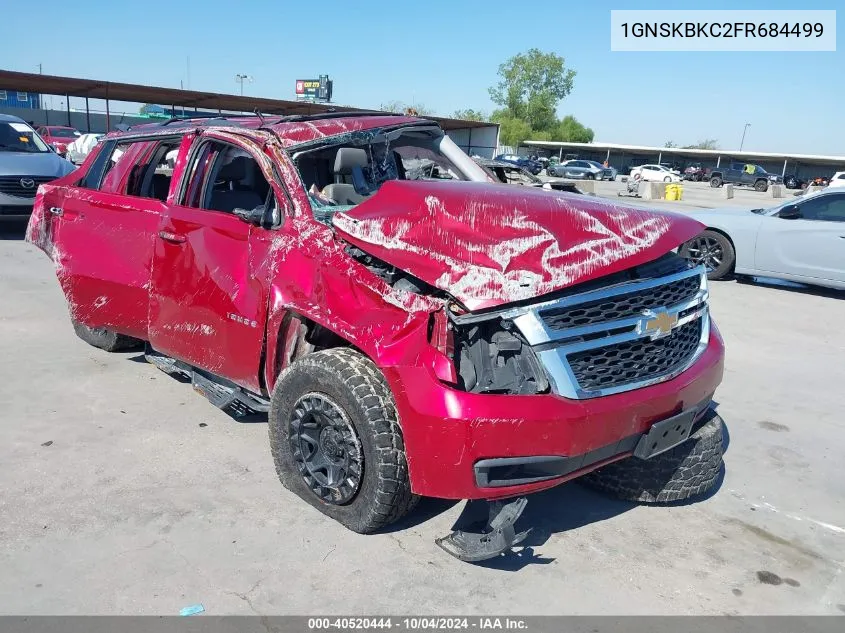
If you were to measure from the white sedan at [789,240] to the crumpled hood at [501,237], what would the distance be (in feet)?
20.4

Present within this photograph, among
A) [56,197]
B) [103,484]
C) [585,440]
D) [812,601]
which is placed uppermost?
[56,197]

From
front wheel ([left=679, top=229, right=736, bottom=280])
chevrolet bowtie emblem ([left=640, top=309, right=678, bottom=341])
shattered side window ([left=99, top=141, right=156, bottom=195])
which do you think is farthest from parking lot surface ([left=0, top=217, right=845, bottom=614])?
front wheel ([left=679, top=229, right=736, bottom=280])

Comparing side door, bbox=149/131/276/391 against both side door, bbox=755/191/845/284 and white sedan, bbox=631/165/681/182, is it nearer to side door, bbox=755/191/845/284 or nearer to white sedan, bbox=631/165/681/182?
side door, bbox=755/191/845/284

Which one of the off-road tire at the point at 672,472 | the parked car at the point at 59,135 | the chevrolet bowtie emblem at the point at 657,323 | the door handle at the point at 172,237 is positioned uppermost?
the parked car at the point at 59,135

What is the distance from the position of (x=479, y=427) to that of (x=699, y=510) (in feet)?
5.58

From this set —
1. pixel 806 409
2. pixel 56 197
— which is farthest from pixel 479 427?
pixel 56 197

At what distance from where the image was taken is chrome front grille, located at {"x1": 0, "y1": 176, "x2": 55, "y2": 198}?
10.1 metres

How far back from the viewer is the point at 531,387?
2787 mm

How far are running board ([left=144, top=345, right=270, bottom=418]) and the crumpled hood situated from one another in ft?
4.05

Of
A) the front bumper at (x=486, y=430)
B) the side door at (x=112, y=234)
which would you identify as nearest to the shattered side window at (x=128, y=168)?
the side door at (x=112, y=234)

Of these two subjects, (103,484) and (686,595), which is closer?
(686,595)

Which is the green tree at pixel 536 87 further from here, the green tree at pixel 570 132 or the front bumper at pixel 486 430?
the front bumper at pixel 486 430

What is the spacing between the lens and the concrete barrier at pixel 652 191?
106 feet

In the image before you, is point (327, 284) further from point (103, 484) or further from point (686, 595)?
point (686, 595)
